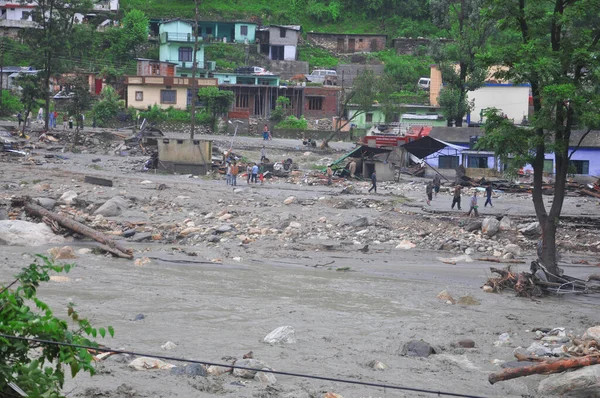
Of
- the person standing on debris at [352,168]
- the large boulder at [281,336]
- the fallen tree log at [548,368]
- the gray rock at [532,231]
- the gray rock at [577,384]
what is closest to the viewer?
the fallen tree log at [548,368]

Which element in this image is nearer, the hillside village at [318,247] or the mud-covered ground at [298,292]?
the hillside village at [318,247]

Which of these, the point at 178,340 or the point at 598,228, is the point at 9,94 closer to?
the point at 598,228

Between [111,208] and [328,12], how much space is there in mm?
52465

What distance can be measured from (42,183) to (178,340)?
1750cm

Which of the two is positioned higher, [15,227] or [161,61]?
[161,61]

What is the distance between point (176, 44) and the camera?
2392 inches

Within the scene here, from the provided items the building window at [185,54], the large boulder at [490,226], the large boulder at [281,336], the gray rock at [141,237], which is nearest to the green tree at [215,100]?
the building window at [185,54]

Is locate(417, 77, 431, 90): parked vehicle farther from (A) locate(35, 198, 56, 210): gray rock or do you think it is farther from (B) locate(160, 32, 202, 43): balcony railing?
(A) locate(35, 198, 56, 210): gray rock

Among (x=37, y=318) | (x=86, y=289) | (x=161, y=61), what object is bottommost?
(x=86, y=289)

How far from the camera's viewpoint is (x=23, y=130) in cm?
4262

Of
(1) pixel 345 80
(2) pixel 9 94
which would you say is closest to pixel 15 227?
(2) pixel 9 94

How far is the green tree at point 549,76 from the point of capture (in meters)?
14.8

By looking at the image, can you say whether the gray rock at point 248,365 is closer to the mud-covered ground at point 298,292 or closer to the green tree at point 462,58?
the mud-covered ground at point 298,292

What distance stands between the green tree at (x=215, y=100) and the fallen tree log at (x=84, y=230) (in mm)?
30566
